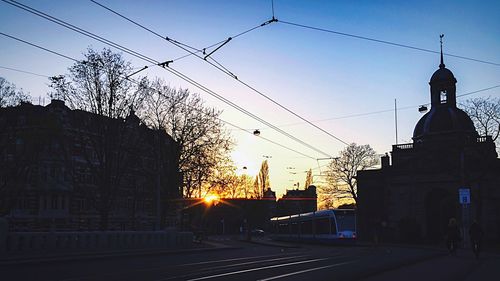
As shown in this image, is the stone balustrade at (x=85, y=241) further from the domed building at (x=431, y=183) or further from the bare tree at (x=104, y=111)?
the domed building at (x=431, y=183)

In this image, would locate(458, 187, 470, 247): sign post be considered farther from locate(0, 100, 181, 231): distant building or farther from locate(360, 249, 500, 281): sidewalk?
locate(0, 100, 181, 231): distant building

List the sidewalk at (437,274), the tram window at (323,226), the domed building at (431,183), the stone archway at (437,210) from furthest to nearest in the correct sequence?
the stone archway at (437,210) → the domed building at (431,183) → the tram window at (323,226) → the sidewalk at (437,274)

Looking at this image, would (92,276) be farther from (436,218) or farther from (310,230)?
(436,218)

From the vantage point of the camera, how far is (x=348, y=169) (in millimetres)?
75938

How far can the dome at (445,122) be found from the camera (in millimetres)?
73438

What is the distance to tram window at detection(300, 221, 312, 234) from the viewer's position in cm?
4837

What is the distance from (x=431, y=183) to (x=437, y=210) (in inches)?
163

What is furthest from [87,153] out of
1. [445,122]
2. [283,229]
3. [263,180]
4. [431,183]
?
[263,180]

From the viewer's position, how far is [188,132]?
45281 mm

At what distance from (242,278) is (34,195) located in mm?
53105

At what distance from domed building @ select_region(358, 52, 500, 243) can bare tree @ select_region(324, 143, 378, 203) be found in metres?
1.09

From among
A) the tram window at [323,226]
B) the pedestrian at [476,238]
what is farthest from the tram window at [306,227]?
the pedestrian at [476,238]

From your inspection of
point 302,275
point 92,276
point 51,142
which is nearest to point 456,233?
point 302,275

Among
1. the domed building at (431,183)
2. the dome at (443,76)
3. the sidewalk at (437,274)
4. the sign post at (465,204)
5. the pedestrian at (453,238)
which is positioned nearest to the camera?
the sidewalk at (437,274)
